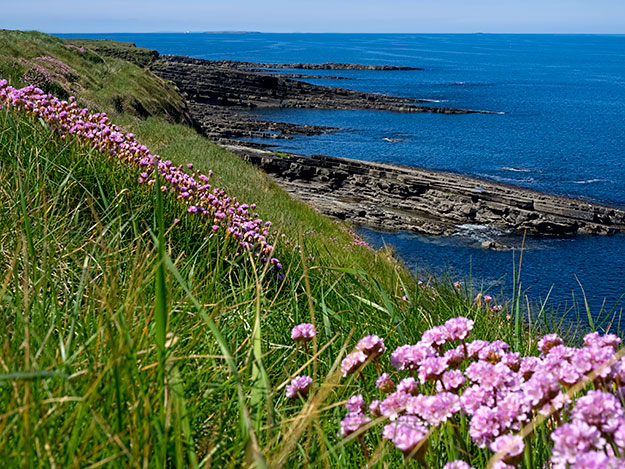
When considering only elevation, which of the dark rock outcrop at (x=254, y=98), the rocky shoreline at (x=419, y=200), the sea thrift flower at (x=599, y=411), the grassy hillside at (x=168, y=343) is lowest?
the rocky shoreline at (x=419, y=200)

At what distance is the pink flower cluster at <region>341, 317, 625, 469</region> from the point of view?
1.38m

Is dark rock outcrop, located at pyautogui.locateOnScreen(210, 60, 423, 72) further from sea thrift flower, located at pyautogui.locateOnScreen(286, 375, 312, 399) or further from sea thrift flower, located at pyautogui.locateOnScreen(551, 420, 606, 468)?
sea thrift flower, located at pyautogui.locateOnScreen(551, 420, 606, 468)

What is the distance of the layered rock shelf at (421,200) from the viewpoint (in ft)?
112

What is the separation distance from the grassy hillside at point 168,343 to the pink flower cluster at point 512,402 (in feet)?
0.26

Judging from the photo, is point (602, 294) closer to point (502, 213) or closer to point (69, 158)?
point (502, 213)

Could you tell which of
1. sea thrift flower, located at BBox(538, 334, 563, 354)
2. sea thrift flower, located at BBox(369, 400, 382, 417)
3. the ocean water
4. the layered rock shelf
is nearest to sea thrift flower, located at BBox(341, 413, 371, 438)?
sea thrift flower, located at BBox(369, 400, 382, 417)

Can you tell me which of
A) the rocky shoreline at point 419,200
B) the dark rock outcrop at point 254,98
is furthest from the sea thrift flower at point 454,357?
the dark rock outcrop at point 254,98

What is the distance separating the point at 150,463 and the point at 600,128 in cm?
7912

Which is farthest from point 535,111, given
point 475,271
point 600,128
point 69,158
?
point 69,158

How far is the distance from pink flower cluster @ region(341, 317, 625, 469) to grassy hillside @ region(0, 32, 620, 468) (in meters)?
0.08

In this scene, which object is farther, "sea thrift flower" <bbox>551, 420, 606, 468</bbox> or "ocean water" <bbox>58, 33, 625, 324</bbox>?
"ocean water" <bbox>58, 33, 625, 324</bbox>

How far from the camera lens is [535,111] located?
281 feet

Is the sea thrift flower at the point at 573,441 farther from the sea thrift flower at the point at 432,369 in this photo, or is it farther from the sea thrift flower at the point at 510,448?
the sea thrift flower at the point at 432,369

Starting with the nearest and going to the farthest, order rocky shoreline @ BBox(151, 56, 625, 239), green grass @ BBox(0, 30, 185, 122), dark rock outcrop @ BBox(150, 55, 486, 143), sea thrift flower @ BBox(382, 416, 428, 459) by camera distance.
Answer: sea thrift flower @ BBox(382, 416, 428, 459)
green grass @ BBox(0, 30, 185, 122)
rocky shoreline @ BBox(151, 56, 625, 239)
dark rock outcrop @ BBox(150, 55, 486, 143)
